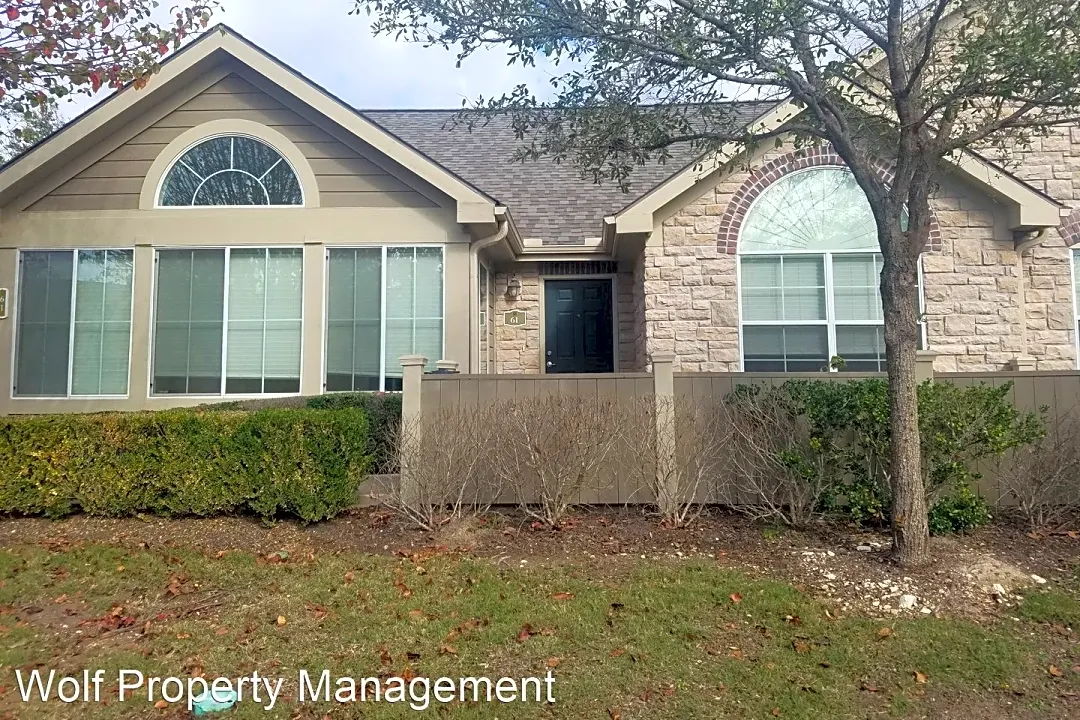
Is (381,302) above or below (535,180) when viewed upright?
below

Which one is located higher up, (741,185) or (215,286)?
(741,185)

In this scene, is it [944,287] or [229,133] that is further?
[229,133]

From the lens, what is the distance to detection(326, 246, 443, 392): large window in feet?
28.8

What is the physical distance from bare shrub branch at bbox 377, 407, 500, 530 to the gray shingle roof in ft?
16.4

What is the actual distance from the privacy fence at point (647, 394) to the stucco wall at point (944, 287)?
2.59m

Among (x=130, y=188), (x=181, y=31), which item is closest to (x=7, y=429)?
(x=130, y=188)

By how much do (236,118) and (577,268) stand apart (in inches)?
208

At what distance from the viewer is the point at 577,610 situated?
432 centimetres

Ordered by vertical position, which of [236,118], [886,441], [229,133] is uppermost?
[236,118]

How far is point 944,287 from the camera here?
8.74 meters

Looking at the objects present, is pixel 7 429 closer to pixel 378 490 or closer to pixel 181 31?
pixel 378 490

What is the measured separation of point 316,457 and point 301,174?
15.3 ft

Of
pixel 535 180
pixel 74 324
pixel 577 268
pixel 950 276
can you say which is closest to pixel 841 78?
pixel 950 276

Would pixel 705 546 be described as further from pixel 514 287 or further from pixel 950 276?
pixel 514 287
